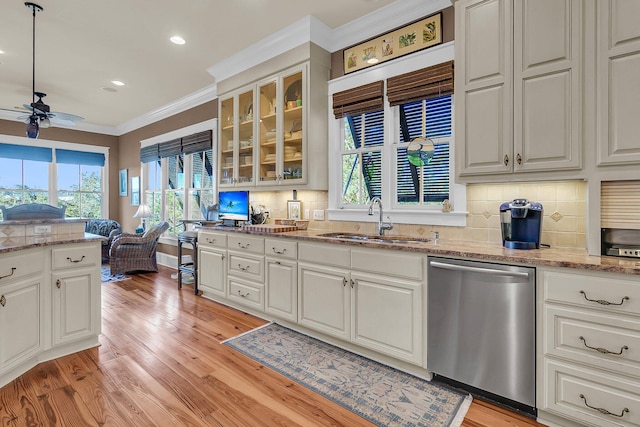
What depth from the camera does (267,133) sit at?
156 inches

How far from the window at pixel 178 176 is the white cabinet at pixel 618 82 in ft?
15.3

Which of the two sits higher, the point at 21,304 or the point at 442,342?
the point at 21,304

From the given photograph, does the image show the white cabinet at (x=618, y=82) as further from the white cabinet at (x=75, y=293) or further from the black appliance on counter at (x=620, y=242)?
the white cabinet at (x=75, y=293)

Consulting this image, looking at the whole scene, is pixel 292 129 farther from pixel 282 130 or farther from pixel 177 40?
pixel 177 40

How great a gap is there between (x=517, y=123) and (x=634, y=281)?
1.10m

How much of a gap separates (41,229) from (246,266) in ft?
5.87

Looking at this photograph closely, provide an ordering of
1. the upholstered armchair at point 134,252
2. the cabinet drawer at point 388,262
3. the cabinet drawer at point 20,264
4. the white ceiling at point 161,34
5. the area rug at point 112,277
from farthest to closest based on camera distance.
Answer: the upholstered armchair at point 134,252 < the area rug at point 112,277 < the white ceiling at point 161,34 < the cabinet drawer at point 388,262 < the cabinet drawer at point 20,264

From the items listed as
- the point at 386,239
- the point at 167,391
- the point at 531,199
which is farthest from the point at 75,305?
the point at 531,199

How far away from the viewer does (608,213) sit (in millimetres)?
1946

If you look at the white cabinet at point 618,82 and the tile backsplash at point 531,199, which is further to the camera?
the tile backsplash at point 531,199

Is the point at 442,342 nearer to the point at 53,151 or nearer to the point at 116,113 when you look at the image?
the point at 116,113

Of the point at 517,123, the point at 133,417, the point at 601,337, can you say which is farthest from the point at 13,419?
the point at 517,123

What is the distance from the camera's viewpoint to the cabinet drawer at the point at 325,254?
2672mm

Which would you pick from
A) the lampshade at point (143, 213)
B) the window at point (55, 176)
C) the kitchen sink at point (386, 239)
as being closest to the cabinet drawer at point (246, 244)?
the kitchen sink at point (386, 239)
